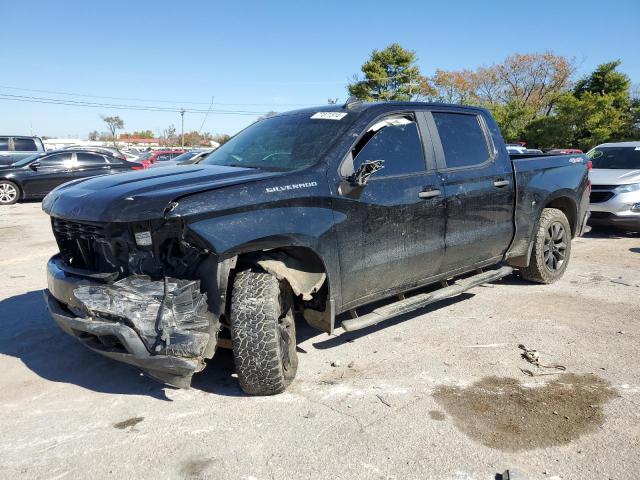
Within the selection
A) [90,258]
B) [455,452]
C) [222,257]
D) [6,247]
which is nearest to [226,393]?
[222,257]

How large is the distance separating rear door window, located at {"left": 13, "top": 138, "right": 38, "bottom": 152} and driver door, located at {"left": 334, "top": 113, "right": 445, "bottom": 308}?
18.4 metres

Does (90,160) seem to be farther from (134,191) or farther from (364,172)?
(364,172)

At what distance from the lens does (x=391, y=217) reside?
3828 mm

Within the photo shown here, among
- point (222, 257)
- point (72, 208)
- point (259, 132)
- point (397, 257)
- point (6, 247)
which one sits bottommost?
point (6, 247)

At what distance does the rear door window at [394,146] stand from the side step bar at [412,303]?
102 centimetres

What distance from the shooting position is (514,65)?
45.6 metres

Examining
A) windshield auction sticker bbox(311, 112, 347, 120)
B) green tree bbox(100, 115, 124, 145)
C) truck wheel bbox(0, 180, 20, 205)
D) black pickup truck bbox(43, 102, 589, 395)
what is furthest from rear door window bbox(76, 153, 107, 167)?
green tree bbox(100, 115, 124, 145)

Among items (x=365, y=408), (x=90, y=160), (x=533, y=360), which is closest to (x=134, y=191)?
(x=365, y=408)

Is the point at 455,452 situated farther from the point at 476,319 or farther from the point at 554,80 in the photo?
the point at 554,80

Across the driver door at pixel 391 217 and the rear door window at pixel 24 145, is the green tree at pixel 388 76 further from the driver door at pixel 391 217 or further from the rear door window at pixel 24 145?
the driver door at pixel 391 217

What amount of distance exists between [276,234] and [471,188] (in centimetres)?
213

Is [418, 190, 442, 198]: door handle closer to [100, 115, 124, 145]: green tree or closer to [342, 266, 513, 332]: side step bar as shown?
[342, 266, 513, 332]: side step bar

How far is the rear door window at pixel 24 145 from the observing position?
723 inches

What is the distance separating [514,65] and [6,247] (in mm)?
46264
